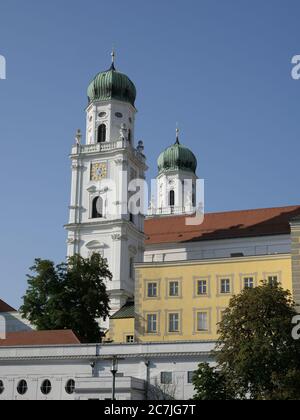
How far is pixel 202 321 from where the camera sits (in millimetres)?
50781

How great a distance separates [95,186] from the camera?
77.8 m

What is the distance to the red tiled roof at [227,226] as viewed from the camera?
74.3 meters

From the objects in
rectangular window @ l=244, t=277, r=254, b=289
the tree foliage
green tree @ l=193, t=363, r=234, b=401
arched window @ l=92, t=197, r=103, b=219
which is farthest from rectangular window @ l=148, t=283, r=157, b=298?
arched window @ l=92, t=197, r=103, b=219

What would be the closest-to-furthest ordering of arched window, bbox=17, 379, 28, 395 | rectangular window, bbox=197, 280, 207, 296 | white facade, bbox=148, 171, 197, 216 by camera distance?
arched window, bbox=17, 379, 28, 395 → rectangular window, bbox=197, 280, 207, 296 → white facade, bbox=148, 171, 197, 216

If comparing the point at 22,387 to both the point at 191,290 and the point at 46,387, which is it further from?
the point at 191,290

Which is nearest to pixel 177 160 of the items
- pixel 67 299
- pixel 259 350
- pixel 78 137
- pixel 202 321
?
pixel 78 137

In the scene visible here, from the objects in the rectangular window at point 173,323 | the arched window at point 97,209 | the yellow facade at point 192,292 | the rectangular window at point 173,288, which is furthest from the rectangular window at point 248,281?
the arched window at point 97,209

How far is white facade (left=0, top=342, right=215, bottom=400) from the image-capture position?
40.4m

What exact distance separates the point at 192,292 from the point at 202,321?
78.3 inches

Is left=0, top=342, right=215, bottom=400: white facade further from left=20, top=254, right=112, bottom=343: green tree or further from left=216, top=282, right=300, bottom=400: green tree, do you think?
left=20, top=254, right=112, bottom=343: green tree

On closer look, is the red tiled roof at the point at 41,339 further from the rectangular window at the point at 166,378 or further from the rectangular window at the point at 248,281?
the rectangular window at the point at 248,281

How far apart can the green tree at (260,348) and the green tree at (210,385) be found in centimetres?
37

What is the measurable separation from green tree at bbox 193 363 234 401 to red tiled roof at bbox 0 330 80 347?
1027 cm
